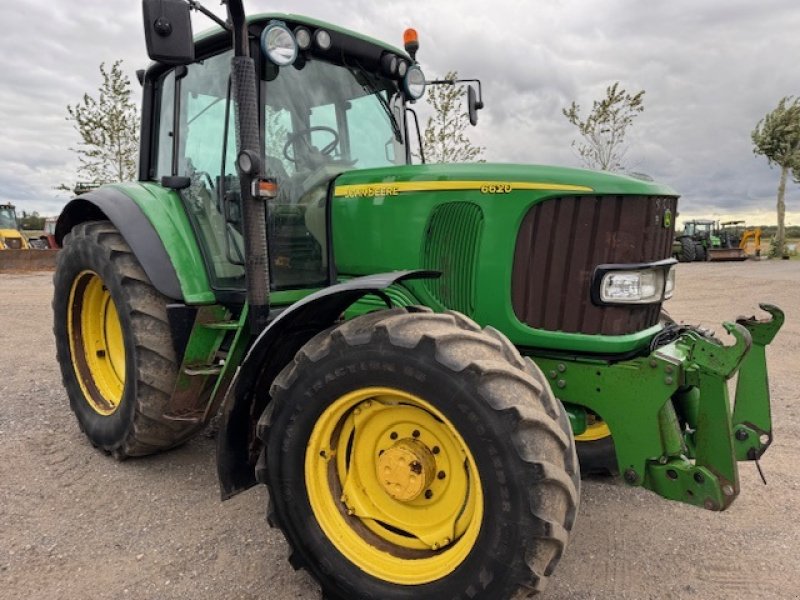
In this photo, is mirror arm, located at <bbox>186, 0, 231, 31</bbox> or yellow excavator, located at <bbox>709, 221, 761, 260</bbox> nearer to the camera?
mirror arm, located at <bbox>186, 0, 231, 31</bbox>

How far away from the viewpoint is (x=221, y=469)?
2.59 metres

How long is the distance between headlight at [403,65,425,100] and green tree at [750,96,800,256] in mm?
28011

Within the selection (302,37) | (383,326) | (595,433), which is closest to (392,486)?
(383,326)

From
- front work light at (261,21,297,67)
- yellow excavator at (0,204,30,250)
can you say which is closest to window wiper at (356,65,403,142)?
front work light at (261,21,297,67)

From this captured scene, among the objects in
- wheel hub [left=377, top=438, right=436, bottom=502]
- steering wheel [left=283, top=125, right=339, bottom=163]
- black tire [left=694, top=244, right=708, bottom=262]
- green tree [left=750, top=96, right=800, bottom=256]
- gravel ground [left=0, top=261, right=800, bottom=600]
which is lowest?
gravel ground [left=0, top=261, right=800, bottom=600]

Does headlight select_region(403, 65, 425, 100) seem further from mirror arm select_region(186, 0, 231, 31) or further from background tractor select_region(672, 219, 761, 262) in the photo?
background tractor select_region(672, 219, 761, 262)

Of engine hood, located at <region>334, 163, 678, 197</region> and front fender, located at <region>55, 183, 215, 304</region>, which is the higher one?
engine hood, located at <region>334, 163, 678, 197</region>

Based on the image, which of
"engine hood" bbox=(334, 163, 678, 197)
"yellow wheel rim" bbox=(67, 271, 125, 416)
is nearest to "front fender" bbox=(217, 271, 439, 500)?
"engine hood" bbox=(334, 163, 678, 197)

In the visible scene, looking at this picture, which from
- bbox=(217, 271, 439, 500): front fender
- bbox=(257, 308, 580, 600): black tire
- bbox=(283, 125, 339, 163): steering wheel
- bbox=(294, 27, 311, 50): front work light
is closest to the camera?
bbox=(257, 308, 580, 600): black tire

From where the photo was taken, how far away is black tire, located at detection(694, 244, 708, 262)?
24556mm

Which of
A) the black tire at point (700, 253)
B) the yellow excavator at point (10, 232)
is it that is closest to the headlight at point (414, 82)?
the yellow excavator at point (10, 232)

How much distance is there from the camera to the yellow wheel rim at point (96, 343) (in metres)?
4.04

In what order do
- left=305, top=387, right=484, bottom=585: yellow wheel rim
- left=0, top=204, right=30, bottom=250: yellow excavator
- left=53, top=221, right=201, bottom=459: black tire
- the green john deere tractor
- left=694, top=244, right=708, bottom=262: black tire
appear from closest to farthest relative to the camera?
the green john deere tractor, left=305, top=387, right=484, bottom=585: yellow wheel rim, left=53, top=221, right=201, bottom=459: black tire, left=0, top=204, right=30, bottom=250: yellow excavator, left=694, top=244, right=708, bottom=262: black tire

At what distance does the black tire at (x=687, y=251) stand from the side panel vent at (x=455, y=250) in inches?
940
